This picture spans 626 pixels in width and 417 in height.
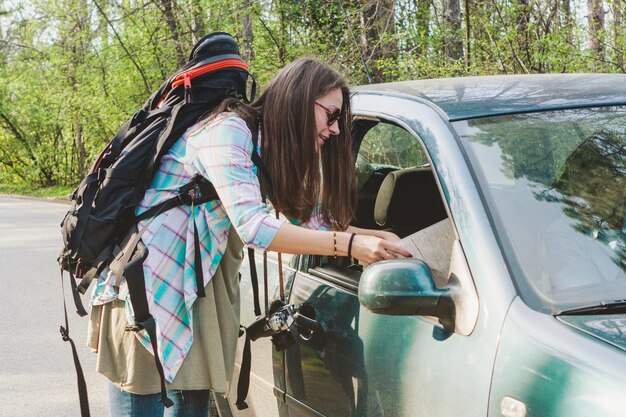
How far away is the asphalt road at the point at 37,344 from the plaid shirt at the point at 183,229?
2.66 m

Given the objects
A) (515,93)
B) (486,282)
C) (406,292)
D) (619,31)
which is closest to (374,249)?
(406,292)

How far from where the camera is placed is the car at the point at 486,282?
164 centimetres

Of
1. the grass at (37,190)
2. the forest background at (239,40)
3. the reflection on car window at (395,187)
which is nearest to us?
the reflection on car window at (395,187)

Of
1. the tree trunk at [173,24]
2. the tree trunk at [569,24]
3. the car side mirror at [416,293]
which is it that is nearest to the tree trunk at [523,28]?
the tree trunk at [569,24]

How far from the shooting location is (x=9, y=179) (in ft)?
95.4

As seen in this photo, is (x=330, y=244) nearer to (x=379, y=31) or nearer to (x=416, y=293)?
(x=416, y=293)

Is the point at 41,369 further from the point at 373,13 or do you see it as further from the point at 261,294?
the point at 373,13

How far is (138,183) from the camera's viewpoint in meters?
2.31

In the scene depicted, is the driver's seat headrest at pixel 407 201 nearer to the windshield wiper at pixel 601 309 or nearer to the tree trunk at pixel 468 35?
the windshield wiper at pixel 601 309

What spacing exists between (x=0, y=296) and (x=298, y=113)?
6286mm

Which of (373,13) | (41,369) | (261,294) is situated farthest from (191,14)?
(261,294)

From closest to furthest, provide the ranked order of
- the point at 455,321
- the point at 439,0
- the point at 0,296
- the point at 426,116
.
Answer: the point at 455,321, the point at 426,116, the point at 0,296, the point at 439,0

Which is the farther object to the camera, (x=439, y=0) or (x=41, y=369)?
(x=439, y=0)

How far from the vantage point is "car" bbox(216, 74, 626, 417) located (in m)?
1.64
